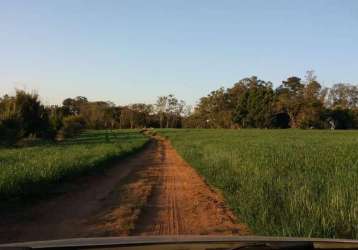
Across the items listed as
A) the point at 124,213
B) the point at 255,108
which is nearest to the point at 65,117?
the point at 255,108

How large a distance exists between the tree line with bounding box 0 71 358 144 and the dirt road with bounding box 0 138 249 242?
28017 millimetres

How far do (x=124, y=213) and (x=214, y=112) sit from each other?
372 feet

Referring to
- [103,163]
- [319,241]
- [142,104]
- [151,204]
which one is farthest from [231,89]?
[319,241]

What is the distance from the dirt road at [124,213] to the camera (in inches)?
329

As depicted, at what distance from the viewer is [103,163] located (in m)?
21.2

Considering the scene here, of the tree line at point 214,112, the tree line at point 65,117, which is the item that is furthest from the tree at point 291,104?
the tree line at point 65,117

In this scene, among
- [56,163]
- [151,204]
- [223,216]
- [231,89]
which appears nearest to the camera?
[223,216]

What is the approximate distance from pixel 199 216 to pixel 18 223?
3656 mm

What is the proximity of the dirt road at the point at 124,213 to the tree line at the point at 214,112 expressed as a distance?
28.0 metres

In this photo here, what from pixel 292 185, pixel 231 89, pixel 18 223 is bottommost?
pixel 18 223

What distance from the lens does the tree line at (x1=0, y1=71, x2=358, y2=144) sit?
47.6m

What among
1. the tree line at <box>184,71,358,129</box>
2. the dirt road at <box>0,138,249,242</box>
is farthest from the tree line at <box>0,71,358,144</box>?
the dirt road at <box>0,138,249,242</box>

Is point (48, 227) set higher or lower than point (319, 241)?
lower

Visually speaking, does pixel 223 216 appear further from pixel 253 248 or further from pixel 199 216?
pixel 253 248
